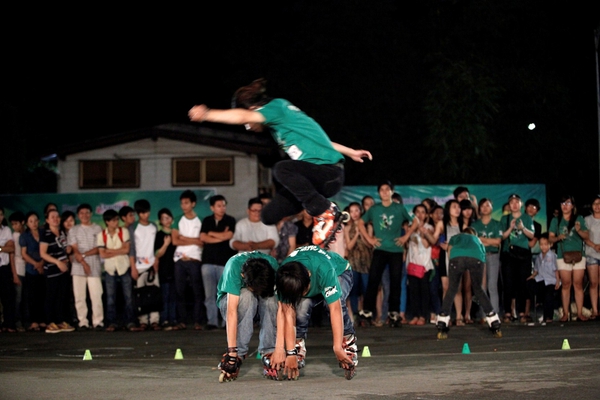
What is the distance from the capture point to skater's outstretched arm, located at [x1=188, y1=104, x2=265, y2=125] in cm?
732

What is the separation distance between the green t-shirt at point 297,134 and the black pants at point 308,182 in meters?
0.08

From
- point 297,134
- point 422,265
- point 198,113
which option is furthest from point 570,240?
point 198,113

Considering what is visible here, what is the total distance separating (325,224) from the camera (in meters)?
8.54

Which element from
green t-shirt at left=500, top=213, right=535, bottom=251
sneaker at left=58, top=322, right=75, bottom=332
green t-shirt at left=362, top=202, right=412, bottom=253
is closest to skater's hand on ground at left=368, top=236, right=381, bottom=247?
green t-shirt at left=362, top=202, right=412, bottom=253

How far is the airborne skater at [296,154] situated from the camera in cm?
787

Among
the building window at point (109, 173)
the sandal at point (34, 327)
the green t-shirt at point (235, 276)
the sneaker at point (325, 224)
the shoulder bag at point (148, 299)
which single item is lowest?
the sandal at point (34, 327)

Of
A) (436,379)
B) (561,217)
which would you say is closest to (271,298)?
(436,379)

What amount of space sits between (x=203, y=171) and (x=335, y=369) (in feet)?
56.5

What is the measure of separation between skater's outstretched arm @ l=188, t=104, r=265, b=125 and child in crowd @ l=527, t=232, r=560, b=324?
25.0 feet

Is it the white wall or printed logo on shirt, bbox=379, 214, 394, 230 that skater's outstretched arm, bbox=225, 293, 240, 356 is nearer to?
printed logo on shirt, bbox=379, 214, 394, 230

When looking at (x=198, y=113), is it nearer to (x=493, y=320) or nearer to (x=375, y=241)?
(x=493, y=320)

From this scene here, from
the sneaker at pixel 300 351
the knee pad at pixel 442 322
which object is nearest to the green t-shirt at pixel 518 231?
the knee pad at pixel 442 322

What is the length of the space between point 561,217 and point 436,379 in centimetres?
795

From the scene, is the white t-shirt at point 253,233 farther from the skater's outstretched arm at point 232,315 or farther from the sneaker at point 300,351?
the skater's outstretched arm at point 232,315
